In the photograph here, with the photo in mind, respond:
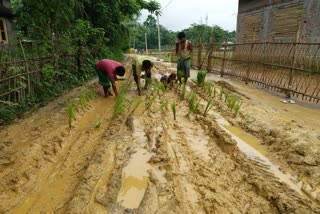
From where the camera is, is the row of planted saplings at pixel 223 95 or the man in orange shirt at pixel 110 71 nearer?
the row of planted saplings at pixel 223 95

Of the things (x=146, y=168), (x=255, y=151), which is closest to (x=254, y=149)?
(x=255, y=151)

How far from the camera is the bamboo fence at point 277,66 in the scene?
5270mm

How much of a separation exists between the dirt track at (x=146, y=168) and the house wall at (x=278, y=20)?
20.3 feet

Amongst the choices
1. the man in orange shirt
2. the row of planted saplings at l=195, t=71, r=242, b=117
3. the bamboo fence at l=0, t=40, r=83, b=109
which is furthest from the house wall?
the bamboo fence at l=0, t=40, r=83, b=109

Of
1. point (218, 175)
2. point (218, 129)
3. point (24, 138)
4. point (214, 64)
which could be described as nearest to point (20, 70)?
point (24, 138)

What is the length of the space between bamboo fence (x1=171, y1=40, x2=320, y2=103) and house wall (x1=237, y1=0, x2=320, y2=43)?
5.63 ft

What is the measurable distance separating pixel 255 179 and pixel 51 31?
594 centimetres

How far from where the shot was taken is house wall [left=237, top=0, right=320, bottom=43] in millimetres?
8992

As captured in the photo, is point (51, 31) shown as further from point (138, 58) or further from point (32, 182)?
point (32, 182)

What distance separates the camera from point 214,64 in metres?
10.5

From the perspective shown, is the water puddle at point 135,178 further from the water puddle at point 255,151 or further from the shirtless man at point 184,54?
the shirtless man at point 184,54

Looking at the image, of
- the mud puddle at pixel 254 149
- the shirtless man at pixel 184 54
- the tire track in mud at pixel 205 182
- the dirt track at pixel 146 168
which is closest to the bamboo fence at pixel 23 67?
the dirt track at pixel 146 168

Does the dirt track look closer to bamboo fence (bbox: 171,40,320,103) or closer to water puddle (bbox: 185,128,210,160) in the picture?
water puddle (bbox: 185,128,210,160)

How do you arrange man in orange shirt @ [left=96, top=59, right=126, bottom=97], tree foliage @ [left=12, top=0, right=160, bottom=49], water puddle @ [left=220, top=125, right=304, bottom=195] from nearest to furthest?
water puddle @ [left=220, top=125, right=304, bottom=195]
man in orange shirt @ [left=96, top=59, right=126, bottom=97]
tree foliage @ [left=12, top=0, right=160, bottom=49]
